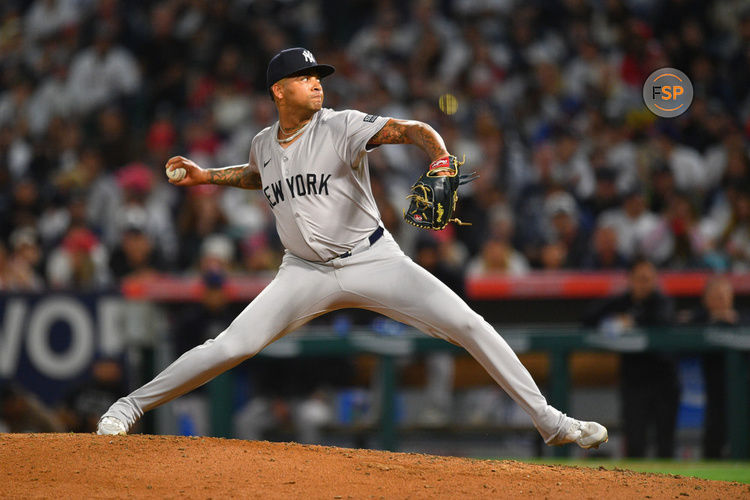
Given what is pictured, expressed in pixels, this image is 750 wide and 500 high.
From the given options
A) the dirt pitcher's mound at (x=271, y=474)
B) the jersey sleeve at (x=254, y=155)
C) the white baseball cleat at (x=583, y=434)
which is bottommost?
the dirt pitcher's mound at (x=271, y=474)

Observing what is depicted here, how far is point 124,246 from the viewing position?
9.47 metres

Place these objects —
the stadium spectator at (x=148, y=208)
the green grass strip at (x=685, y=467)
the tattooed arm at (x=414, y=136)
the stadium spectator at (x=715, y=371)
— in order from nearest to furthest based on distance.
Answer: the tattooed arm at (x=414, y=136) → the green grass strip at (x=685, y=467) → the stadium spectator at (x=715, y=371) → the stadium spectator at (x=148, y=208)

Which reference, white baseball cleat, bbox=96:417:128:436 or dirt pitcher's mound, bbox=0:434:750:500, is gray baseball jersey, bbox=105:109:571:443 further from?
dirt pitcher's mound, bbox=0:434:750:500

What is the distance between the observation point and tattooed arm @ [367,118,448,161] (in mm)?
4234

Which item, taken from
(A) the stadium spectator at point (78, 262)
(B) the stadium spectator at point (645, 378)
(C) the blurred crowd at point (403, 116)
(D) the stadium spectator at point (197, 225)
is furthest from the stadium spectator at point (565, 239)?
(A) the stadium spectator at point (78, 262)

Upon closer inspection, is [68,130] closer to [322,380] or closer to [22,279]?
[22,279]

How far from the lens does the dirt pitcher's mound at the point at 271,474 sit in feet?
12.9

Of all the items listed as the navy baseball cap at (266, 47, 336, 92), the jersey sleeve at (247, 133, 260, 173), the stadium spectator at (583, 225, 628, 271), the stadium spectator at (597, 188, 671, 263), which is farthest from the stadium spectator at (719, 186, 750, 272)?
the navy baseball cap at (266, 47, 336, 92)

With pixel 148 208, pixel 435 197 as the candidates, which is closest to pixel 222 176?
pixel 435 197

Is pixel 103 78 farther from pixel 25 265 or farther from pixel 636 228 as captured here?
pixel 636 228

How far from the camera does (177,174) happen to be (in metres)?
5.00

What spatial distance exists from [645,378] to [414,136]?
3.82 meters

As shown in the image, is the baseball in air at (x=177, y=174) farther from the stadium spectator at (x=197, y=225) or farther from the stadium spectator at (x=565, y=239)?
the stadium spectator at (x=197, y=225)

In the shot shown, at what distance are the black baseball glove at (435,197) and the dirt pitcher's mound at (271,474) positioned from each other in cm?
105
